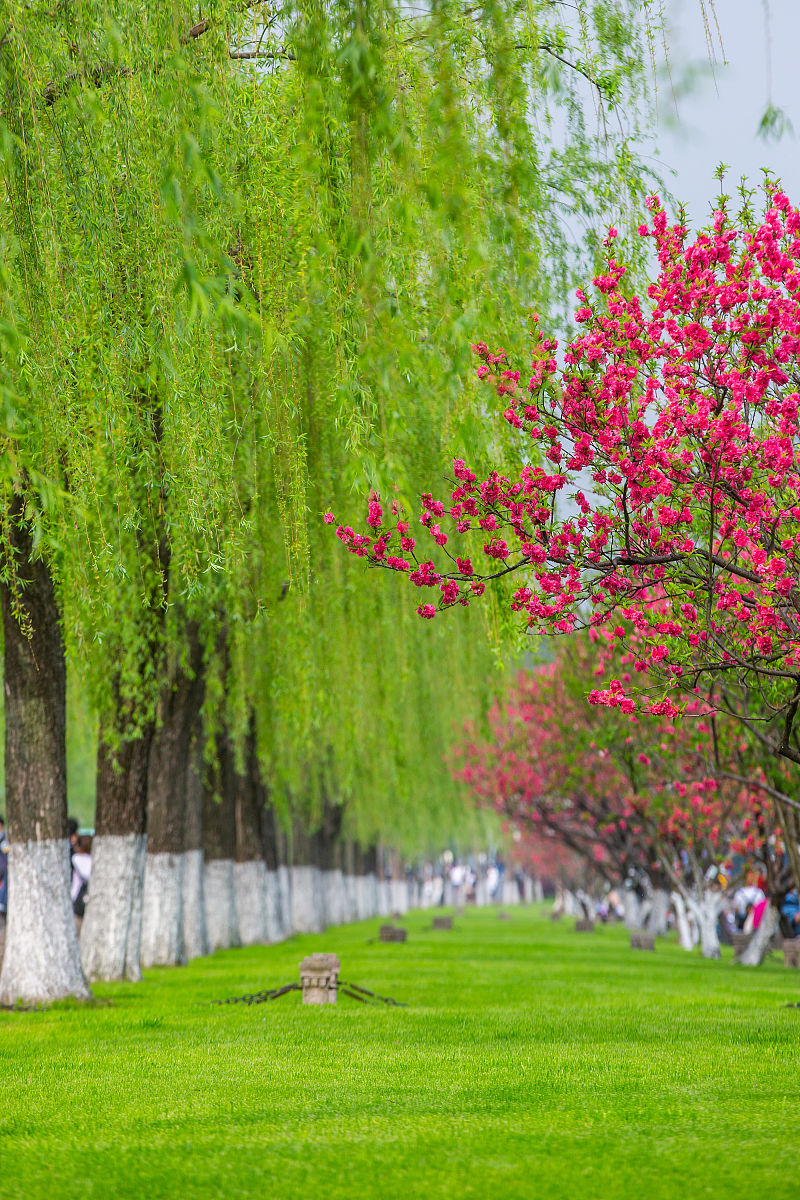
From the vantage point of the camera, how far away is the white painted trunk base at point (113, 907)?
15078 mm

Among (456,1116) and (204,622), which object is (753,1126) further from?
(204,622)

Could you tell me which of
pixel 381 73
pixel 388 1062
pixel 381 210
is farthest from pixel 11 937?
pixel 381 73

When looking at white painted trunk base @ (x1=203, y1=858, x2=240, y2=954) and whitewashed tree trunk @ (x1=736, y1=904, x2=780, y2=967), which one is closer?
whitewashed tree trunk @ (x1=736, y1=904, x2=780, y2=967)

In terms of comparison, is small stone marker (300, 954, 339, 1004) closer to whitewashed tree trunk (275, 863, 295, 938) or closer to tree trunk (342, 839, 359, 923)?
whitewashed tree trunk (275, 863, 295, 938)

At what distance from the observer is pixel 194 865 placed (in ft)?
71.4

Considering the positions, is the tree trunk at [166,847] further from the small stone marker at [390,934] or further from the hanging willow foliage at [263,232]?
the small stone marker at [390,934]

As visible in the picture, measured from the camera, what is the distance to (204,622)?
51.9 ft

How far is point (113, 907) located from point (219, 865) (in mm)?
9081

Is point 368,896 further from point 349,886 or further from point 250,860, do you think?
point 250,860

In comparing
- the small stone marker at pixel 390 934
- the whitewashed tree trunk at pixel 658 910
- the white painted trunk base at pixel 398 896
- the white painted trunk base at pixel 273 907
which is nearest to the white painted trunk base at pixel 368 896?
the white painted trunk base at pixel 398 896

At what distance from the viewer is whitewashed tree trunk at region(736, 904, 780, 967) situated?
23719 millimetres

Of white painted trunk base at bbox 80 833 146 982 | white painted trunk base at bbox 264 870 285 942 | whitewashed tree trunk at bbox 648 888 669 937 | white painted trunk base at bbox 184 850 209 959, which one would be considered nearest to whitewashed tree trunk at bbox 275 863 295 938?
white painted trunk base at bbox 264 870 285 942

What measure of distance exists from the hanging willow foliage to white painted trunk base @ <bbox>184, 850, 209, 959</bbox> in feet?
30.6

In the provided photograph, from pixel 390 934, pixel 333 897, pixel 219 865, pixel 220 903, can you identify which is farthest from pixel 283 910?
pixel 333 897
